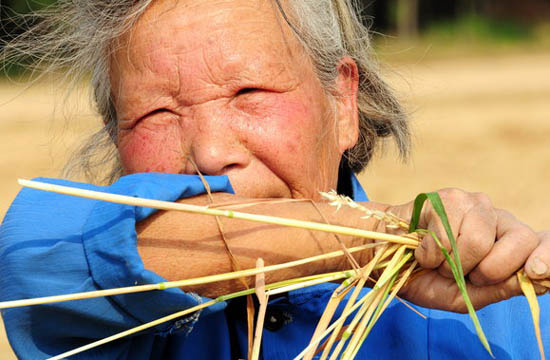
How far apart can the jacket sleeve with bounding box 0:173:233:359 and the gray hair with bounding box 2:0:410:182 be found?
73cm

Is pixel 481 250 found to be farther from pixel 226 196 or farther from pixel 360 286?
pixel 226 196

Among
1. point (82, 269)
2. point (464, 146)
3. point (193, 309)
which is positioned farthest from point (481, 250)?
point (464, 146)

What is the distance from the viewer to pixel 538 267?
135 cm

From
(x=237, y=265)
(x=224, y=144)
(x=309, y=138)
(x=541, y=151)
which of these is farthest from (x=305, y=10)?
(x=541, y=151)

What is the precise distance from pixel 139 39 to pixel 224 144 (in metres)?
0.38

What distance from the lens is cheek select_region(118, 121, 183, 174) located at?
1.93m

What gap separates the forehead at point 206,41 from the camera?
6.39 ft

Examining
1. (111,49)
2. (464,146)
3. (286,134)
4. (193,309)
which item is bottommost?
(464,146)

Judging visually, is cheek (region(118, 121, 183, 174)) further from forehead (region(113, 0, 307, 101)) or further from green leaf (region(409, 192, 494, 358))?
green leaf (region(409, 192, 494, 358))

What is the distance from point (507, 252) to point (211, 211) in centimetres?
50

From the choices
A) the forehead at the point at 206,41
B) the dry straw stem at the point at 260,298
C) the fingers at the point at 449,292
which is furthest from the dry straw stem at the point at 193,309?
the forehead at the point at 206,41

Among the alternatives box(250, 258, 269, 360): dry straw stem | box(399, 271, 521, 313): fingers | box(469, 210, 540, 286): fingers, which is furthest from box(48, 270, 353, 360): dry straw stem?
box(469, 210, 540, 286): fingers

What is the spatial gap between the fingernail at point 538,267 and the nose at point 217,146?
0.74 m

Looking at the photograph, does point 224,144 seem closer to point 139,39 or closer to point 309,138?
point 309,138
